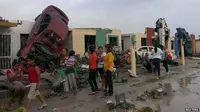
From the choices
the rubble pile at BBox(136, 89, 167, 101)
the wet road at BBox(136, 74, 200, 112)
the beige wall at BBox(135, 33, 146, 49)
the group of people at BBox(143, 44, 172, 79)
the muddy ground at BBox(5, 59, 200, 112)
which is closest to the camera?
the wet road at BBox(136, 74, 200, 112)

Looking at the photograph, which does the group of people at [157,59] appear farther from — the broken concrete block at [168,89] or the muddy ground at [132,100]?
the muddy ground at [132,100]

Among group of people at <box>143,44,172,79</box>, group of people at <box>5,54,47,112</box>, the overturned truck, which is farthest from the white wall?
group of people at <box>143,44,172,79</box>

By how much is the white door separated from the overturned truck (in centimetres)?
126

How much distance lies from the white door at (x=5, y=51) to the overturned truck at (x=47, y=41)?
126 centimetres

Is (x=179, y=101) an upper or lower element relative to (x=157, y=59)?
lower

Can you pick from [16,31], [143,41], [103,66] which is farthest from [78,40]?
[143,41]

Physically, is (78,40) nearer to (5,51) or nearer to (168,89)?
(5,51)

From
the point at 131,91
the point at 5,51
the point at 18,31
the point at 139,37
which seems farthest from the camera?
the point at 139,37

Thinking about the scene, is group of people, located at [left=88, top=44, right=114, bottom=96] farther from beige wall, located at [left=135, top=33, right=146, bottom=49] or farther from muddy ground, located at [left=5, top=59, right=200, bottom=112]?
beige wall, located at [left=135, top=33, right=146, bottom=49]

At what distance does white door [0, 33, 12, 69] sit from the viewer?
46.1ft

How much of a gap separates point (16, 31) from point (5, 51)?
5.88 ft

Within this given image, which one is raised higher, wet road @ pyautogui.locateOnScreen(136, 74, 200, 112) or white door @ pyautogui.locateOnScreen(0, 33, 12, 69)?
white door @ pyautogui.locateOnScreen(0, 33, 12, 69)

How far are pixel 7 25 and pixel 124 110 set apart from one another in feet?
31.4

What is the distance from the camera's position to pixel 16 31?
1556 cm
